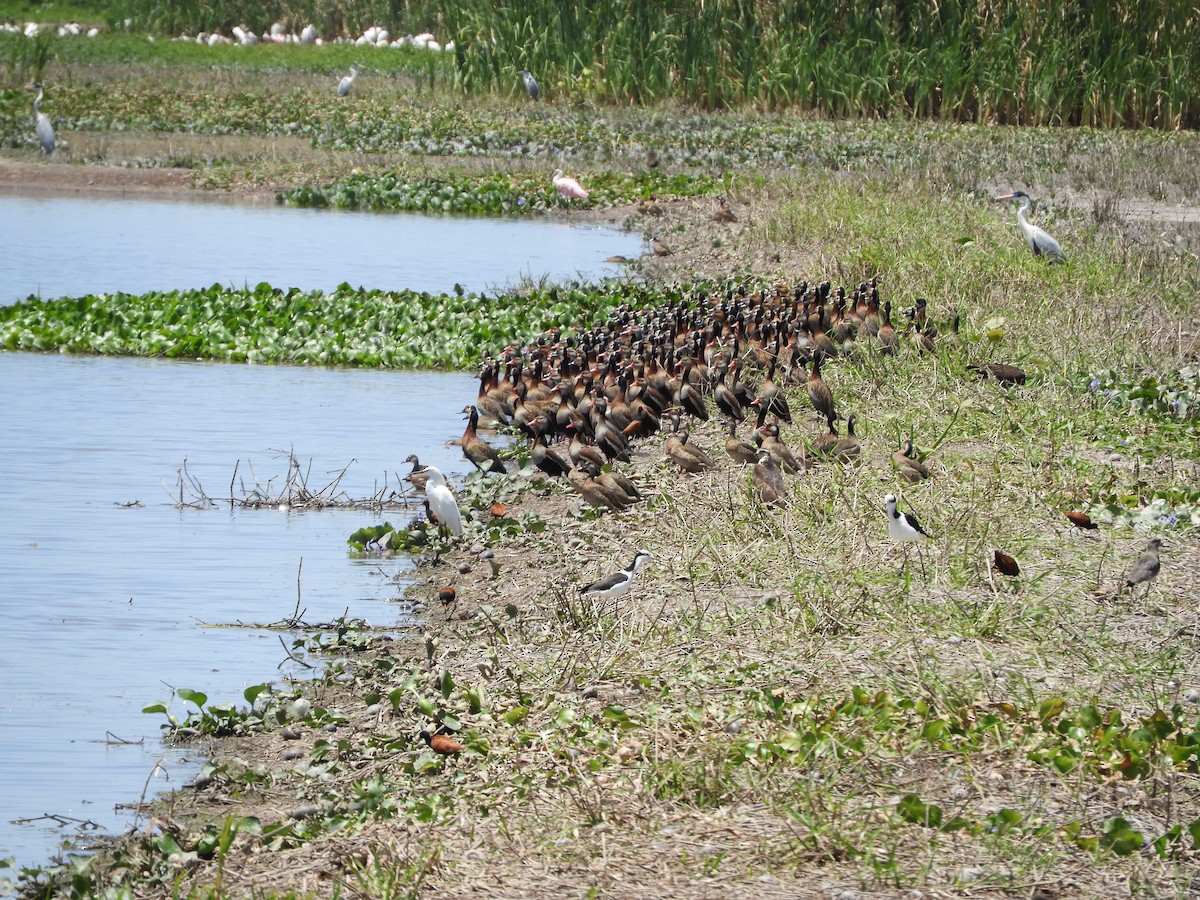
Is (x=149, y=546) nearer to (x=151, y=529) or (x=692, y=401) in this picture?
(x=151, y=529)

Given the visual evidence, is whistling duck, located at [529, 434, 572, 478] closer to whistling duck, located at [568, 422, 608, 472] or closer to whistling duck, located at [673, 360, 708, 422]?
whistling duck, located at [568, 422, 608, 472]

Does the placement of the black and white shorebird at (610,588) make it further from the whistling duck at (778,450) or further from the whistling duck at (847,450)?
the whistling duck at (847,450)

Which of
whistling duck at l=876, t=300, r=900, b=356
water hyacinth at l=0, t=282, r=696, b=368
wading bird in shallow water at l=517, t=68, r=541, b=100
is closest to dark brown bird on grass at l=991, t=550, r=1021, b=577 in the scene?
whistling duck at l=876, t=300, r=900, b=356

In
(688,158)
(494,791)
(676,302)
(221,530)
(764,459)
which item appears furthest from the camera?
(688,158)

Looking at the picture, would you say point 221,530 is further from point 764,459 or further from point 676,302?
point 676,302

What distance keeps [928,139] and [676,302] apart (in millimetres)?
13165

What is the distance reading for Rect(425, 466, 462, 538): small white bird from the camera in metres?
8.59

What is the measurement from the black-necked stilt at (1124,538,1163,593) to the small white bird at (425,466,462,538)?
131 inches

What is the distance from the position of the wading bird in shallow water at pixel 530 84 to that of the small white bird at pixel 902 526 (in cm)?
2569

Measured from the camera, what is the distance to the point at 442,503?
859 cm

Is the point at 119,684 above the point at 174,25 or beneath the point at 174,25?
beneath

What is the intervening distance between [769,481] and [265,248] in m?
13.1

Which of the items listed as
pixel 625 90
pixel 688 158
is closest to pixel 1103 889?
pixel 688 158

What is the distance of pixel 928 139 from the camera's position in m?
27.0
